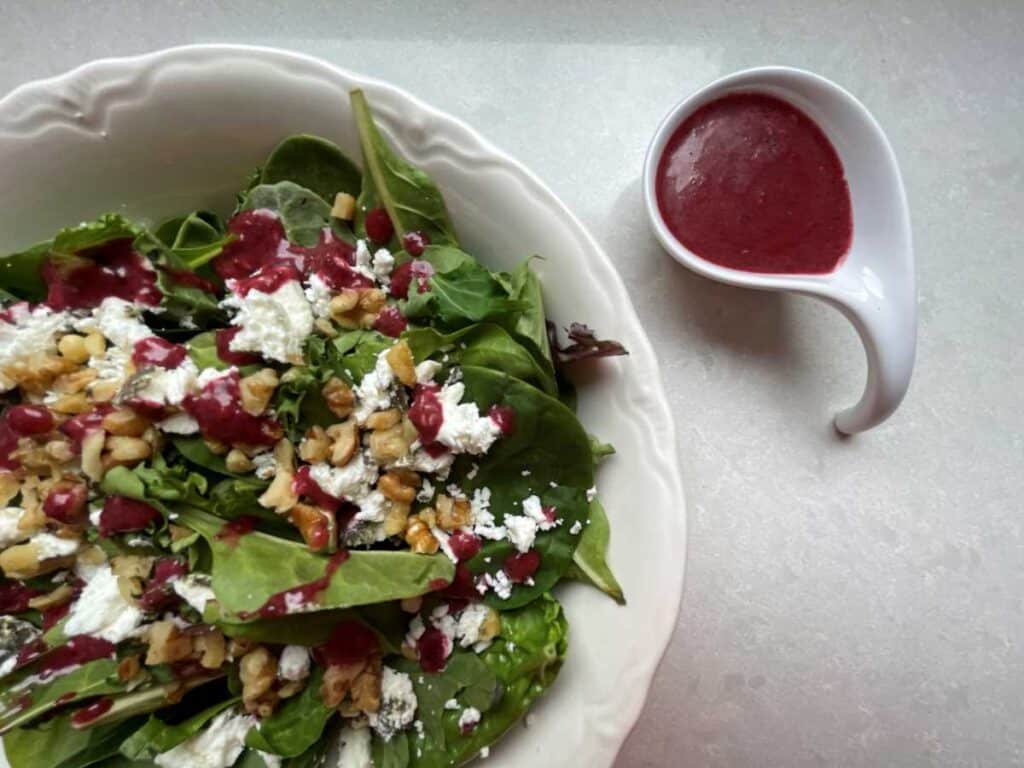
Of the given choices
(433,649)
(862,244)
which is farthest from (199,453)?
(862,244)

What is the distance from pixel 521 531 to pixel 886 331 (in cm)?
67

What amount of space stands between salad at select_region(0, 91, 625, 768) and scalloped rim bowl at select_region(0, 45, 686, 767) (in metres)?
0.04

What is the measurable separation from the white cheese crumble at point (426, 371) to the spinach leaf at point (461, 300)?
6 cm

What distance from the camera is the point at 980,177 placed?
4.44ft

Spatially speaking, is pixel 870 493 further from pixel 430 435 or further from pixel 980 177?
pixel 430 435

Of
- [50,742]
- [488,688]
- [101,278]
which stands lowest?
[50,742]

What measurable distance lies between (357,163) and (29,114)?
1.28 ft

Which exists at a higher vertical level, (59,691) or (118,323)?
(118,323)

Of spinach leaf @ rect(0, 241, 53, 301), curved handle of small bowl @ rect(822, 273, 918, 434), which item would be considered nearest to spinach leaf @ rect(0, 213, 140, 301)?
spinach leaf @ rect(0, 241, 53, 301)

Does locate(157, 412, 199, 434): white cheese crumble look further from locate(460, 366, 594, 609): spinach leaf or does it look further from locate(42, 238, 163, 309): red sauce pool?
locate(460, 366, 594, 609): spinach leaf

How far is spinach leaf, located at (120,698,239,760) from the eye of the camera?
0.88 metres

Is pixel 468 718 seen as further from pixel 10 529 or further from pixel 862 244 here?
pixel 862 244

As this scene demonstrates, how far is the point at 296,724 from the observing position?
2.92ft

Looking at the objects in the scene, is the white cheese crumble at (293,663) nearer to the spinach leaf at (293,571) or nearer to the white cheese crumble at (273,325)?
the spinach leaf at (293,571)
